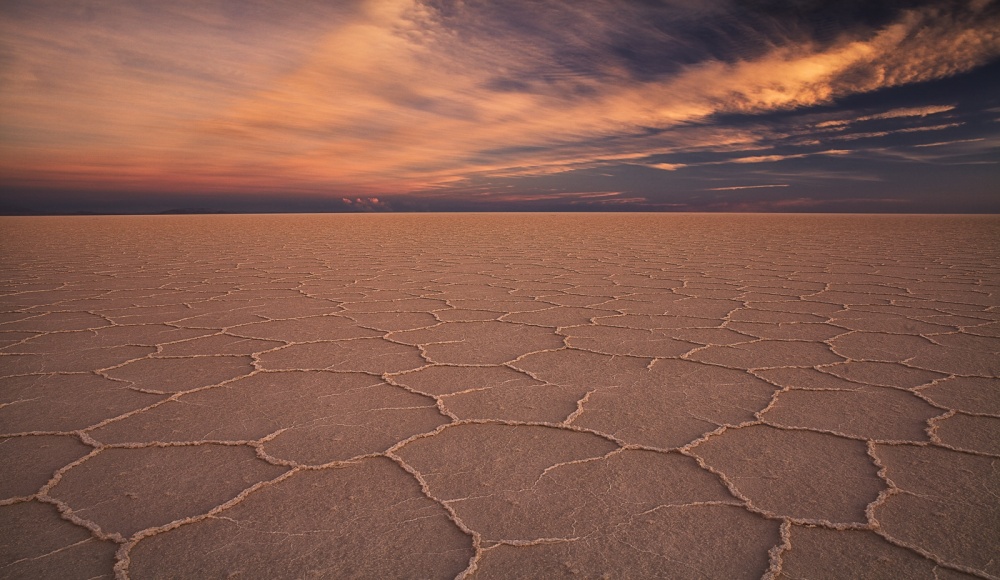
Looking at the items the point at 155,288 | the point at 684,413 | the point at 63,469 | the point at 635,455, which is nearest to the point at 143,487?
the point at 63,469

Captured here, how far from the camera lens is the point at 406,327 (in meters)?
2.69

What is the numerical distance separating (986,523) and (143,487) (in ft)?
5.30

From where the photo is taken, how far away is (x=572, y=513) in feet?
3.57

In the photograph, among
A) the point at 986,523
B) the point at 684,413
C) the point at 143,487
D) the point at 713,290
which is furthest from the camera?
the point at 713,290

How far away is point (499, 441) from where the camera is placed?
1.42 m

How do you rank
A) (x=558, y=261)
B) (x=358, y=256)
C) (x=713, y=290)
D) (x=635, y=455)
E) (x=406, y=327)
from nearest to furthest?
1. (x=635, y=455)
2. (x=406, y=327)
3. (x=713, y=290)
4. (x=558, y=261)
5. (x=358, y=256)

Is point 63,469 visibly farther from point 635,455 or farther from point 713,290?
point 713,290

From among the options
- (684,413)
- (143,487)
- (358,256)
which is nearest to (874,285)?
(684,413)

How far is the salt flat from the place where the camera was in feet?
3.20

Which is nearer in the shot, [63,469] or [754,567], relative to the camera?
[754,567]

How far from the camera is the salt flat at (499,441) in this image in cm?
98

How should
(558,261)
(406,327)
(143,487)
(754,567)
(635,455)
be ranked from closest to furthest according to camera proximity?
(754,567) → (143,487) → (635,455) → (406,327) → (558,261)

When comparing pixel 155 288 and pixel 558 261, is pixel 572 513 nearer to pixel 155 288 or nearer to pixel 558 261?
pixel 155 288

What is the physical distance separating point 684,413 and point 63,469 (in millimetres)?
1496
